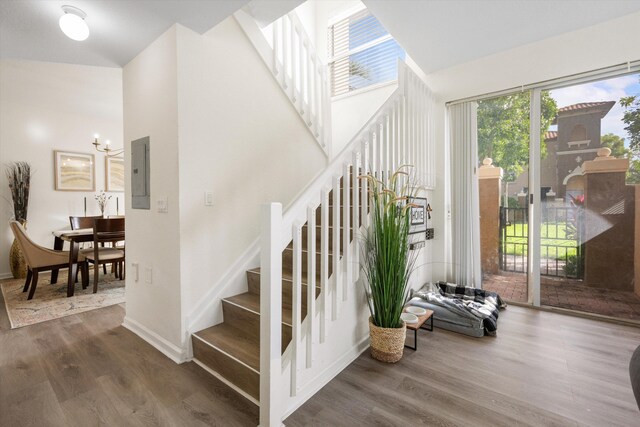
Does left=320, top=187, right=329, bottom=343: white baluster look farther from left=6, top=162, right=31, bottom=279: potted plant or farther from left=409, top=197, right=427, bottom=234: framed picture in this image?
left=6, top=162, right=31, bottom=279: potted plant

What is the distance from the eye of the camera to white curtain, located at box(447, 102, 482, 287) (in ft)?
10.6

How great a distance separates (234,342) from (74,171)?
4.96 meters

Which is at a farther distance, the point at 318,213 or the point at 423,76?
the point at 423,76

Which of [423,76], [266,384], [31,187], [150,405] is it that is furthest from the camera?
[31,187]

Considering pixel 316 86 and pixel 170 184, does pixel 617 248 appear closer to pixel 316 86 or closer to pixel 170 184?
pixel 316 86

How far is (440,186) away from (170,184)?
2834 mm

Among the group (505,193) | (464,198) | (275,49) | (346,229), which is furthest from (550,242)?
(275,49)

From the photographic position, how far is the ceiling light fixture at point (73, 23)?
178 centimetres

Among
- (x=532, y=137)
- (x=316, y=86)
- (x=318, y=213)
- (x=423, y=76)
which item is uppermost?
(x=423, y=76)

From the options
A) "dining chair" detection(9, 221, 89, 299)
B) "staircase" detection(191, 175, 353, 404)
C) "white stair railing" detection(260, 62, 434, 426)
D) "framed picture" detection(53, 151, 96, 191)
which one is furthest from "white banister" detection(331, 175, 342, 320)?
"framed picture" detection(53, 151, 96, 191)

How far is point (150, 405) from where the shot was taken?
1.61 m

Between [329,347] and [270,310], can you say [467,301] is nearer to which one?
[329,347]

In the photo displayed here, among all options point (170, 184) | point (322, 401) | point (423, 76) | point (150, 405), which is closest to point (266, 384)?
point (322, 401)

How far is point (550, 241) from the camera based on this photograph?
297cm
